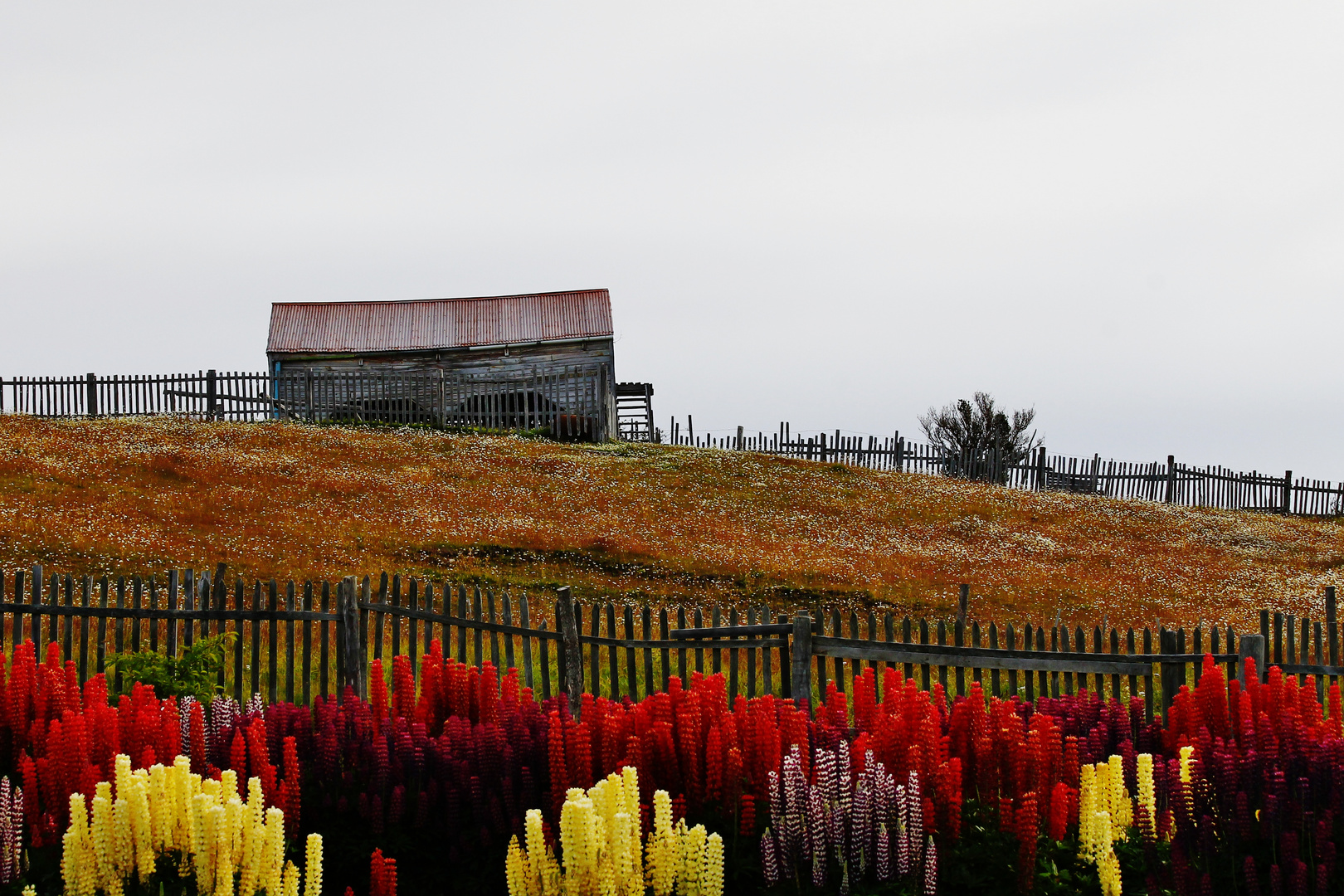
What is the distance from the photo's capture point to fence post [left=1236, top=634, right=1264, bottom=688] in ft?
32.1

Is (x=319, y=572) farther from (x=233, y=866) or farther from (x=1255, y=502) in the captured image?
(x=1255, y=502)

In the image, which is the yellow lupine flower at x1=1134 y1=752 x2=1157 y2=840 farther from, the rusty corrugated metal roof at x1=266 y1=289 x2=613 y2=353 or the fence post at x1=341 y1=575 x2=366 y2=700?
the rusty corrugated metal roof at x1=266 y1=289 x2=613 y2=353

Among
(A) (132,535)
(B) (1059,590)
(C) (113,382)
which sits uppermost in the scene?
(C) (113,382)

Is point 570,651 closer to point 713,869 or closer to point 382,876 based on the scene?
point 382,876

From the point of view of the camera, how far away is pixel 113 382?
34500 millimetres

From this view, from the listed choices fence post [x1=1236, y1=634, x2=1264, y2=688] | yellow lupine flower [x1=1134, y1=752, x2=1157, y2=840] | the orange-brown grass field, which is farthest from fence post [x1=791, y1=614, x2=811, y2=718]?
the orange-brown grass field

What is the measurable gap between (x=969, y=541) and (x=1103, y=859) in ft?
66.9

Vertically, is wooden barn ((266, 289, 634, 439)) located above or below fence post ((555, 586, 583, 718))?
above

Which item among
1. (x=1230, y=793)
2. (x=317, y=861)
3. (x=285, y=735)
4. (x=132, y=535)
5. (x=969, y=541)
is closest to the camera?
(x=317, y=861)

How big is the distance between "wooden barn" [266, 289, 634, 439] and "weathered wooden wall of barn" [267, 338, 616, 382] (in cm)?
3

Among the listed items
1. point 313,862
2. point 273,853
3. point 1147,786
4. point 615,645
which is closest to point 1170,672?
point 1147,786

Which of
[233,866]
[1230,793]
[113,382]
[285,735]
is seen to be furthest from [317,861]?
[113,382]

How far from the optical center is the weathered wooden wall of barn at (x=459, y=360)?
4025cm

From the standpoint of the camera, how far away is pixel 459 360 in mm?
40594
